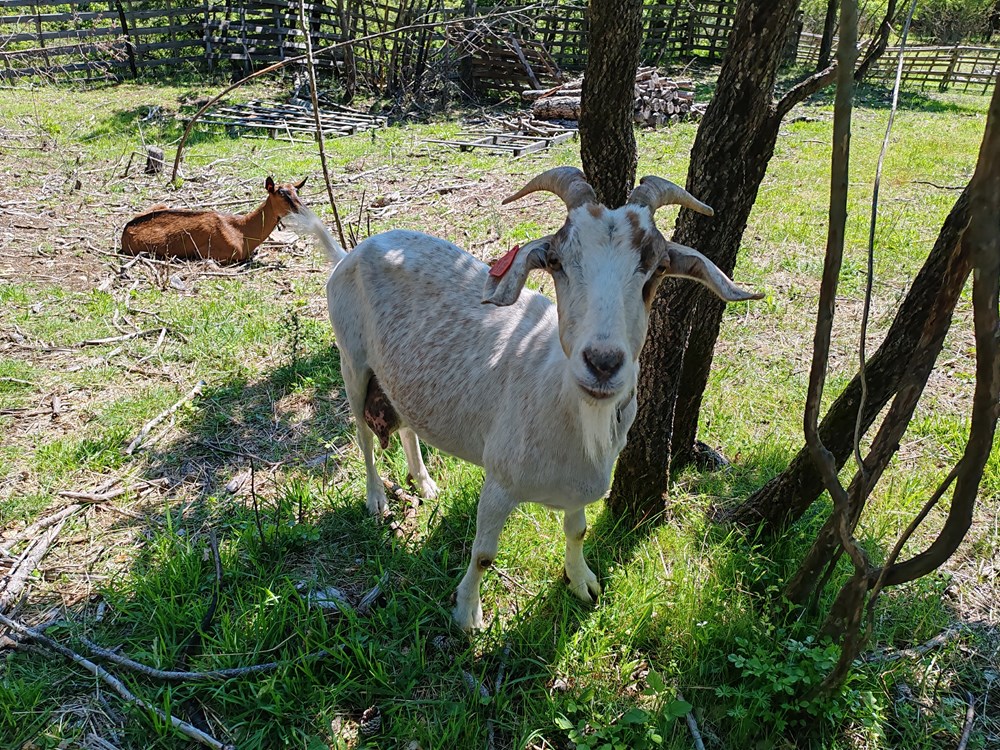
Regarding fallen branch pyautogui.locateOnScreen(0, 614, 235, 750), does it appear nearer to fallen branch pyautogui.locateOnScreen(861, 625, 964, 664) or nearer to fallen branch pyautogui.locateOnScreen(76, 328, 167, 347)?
fallen branch pyautogui.locateOnScreen(861, 625, 964, 664)

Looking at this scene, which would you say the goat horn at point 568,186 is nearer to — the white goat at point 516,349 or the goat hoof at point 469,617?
the white goat at point 516,349

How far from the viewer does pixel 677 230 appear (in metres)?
3.46

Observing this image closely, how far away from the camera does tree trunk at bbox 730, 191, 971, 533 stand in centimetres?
248

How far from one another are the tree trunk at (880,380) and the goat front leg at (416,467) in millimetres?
1885

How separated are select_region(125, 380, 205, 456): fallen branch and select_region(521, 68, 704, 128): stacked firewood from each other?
473 inches

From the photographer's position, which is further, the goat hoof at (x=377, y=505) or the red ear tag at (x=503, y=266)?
the goat hoof at (x=377, y=505)

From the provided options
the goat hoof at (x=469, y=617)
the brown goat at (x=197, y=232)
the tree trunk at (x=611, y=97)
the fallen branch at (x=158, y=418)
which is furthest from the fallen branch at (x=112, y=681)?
the brown goat at (x=197, y=232)

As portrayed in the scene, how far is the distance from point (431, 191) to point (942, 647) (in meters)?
8.37

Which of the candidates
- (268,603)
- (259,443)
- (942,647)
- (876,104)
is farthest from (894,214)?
(876,104)

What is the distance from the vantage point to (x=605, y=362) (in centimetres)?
209

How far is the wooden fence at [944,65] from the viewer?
25714mm

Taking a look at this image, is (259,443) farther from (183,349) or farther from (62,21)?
(62,21)

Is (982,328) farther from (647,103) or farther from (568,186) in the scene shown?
(647,103)

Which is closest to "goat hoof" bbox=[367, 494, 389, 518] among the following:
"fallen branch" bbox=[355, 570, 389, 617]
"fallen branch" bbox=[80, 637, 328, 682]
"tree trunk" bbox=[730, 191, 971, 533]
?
"fallen branch" bbox=[355, 570, 389, 617]
